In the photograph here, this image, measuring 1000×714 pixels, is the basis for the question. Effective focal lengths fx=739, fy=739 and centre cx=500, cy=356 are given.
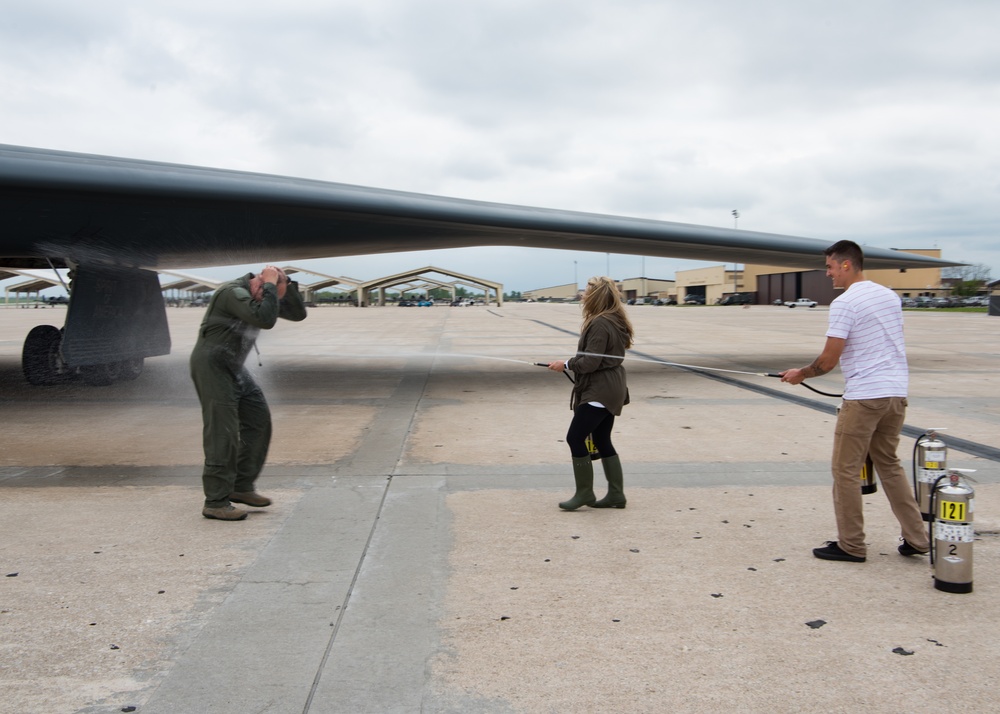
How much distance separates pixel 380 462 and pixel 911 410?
6438 mm

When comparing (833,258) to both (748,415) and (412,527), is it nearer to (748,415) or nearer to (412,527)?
(412,527)

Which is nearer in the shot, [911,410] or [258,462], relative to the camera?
[258,462]

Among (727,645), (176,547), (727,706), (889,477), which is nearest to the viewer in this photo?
(727,706)

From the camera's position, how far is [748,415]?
861 centimetres

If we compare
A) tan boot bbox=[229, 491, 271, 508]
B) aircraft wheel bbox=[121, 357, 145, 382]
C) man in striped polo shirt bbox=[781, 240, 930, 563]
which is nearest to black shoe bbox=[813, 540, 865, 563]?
man in striped polo shirt bbox=[781, 240, 930, 563]

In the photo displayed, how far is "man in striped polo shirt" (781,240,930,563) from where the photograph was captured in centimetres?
390

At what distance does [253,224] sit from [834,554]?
8141 mm

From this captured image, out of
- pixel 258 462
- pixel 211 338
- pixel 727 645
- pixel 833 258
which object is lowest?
pixel 727 645

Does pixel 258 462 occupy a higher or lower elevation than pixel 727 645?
higher

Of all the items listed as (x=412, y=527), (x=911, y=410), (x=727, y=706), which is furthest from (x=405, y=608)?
(x=911, y=410)

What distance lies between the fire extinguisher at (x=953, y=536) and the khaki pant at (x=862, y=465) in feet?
1.28

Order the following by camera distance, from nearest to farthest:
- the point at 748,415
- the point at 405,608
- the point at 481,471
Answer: the point at 405,608
the point at 481,471
the point at 748,415

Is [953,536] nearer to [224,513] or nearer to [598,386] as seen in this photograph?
[598,386]

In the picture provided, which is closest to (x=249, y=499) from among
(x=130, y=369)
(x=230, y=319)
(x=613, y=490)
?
(x=230, y=319)
